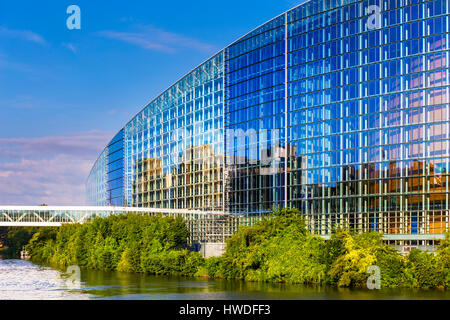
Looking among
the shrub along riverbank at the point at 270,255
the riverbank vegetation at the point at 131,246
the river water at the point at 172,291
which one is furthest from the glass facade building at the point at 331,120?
the river water at the point at 172,291

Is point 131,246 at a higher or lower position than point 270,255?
lower

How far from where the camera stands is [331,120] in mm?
92688

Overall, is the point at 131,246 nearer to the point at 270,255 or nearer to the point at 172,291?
the point at 270,255

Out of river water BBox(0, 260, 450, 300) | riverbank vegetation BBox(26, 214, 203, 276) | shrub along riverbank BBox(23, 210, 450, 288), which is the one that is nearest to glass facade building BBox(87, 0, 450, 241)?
shrub along riverbank BBox(23, 210, 450, 288)

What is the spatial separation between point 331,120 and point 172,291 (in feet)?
131

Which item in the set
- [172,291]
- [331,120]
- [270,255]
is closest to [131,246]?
[270,255]

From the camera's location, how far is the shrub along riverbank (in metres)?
65.2

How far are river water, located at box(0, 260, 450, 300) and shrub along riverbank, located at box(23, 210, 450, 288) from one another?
258 cm

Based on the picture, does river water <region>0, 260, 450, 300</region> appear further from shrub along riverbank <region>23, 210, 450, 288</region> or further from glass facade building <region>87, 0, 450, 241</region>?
glass facade building <region>87, 0, 450, 241</region>

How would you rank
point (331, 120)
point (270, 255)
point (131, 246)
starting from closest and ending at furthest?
point (270, 255), point (331, 120), point (131, 246)

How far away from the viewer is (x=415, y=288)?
214 feet

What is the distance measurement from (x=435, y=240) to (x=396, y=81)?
2142 cm

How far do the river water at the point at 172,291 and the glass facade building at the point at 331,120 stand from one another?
24075 millimetres
